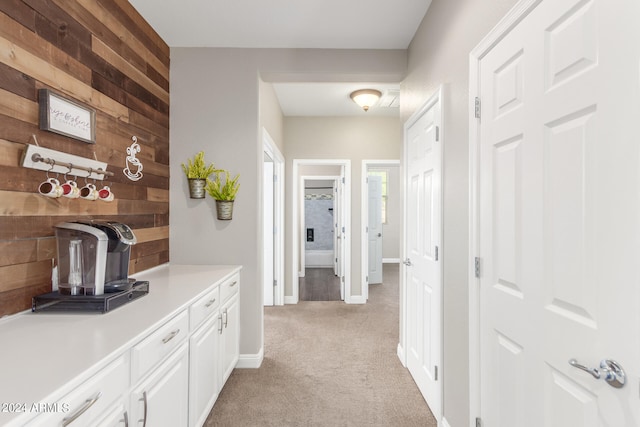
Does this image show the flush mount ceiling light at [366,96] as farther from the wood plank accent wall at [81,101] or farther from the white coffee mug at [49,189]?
the white coffee mug at [49,189]

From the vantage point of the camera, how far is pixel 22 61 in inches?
56.4

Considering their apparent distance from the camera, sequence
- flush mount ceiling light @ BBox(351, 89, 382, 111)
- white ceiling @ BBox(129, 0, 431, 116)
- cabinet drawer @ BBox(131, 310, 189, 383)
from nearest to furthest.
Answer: cabinet drawer @ BBox(131, 310, 189, 383) → white ceiling @ BBox(129, 0, 431, 116) → flush mount ceiling light @ BBox(351, 89, 382, 111)

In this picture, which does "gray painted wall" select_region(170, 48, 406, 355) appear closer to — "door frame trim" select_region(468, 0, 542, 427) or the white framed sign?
the white framed sign

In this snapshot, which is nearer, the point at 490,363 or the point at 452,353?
the point at 490,363

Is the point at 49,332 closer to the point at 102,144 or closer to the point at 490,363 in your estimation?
the point at 102,144

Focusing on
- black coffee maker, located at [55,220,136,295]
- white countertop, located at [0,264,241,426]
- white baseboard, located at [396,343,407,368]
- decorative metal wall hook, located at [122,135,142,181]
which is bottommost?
white baseboard, located at [396,343,407,368]

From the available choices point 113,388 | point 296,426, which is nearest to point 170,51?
point 113,388

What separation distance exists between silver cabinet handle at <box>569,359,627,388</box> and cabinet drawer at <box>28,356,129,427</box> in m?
1.37

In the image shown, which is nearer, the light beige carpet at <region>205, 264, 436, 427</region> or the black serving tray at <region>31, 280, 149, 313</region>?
the black serving tray at <region>31, 280, 149, 313</region>

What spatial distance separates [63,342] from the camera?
116 cm

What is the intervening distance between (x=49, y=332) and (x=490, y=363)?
1741 millimetres

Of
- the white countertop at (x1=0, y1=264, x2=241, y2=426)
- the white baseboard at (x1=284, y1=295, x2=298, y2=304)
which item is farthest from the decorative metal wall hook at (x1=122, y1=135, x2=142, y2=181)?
the white baseboard at (x1=284, y1=295, x2=298, y2=304)

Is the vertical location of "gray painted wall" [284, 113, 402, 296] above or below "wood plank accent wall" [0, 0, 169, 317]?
above

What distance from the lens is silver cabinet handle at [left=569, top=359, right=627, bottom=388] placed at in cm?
86
